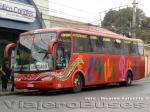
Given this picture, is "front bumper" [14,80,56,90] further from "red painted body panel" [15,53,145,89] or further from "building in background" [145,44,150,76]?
"building in background" [145,44,150,76]

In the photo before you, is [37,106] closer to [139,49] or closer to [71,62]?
[71,62]

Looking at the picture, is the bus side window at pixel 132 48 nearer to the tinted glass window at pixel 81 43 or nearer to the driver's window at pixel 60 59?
the tinted glass window at pixel 81 43

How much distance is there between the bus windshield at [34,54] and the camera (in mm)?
20016

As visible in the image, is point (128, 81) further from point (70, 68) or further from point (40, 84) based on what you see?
point (40, 84)

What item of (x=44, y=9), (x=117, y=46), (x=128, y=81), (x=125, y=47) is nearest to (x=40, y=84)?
(x=117, y=46)

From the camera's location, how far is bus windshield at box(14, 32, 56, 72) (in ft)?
65.7

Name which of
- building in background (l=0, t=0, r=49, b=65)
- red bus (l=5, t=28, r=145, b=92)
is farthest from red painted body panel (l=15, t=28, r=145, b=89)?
building in background (l=0, t=0, r=49, b=65)

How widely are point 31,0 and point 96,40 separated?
5.63 metres

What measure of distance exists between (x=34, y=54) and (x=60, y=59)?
1.22 meters

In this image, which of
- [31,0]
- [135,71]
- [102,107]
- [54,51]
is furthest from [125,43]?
[102,107]

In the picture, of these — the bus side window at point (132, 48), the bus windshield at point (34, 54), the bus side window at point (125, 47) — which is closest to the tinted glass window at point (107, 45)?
the bus side window at point (125, 47)

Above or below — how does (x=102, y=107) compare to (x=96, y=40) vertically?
below

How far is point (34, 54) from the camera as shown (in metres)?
20.3

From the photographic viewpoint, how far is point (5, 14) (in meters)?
24.9
